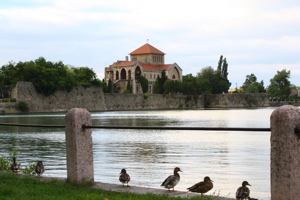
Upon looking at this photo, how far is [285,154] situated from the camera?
584 cm

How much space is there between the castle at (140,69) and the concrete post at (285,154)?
114 metres

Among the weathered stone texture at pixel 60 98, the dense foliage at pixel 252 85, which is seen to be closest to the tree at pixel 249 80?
the dense foliage at pixel 252 85

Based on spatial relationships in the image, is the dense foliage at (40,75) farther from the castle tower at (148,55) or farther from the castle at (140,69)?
the castle tower at (148,55)

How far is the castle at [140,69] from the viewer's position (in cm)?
12384

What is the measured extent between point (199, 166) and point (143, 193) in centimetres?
958

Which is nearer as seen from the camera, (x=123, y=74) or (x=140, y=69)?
(x=123, y=74)

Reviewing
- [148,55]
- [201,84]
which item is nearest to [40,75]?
[201,84]

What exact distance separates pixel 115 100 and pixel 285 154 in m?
88.2

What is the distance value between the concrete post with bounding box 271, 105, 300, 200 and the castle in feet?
375

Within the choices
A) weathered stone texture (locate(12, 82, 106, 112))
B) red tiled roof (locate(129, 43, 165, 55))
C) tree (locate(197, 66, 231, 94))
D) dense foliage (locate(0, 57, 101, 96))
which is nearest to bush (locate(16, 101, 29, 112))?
weathered stone texture (locate(12, 82, 106, 112))

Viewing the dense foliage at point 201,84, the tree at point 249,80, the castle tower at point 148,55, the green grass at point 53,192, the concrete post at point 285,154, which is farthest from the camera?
the tree at point 249,80

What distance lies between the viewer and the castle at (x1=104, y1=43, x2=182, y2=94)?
123838 millimetres

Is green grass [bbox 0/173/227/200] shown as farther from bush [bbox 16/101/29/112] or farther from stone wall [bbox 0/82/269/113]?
bush [bbox 16/101/29/112]

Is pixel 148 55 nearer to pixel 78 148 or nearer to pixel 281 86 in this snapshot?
pixel 281 86
